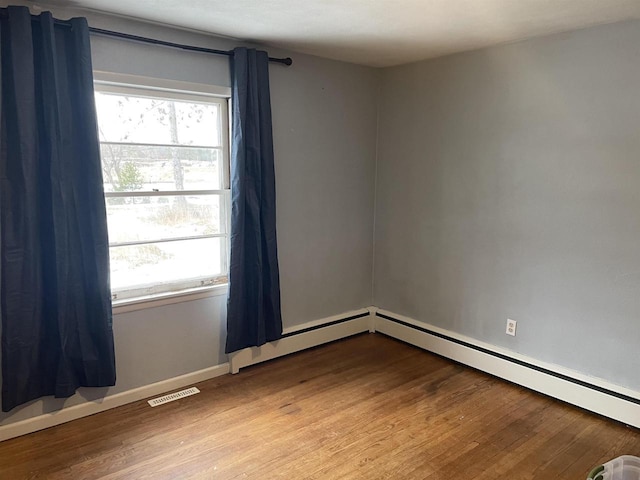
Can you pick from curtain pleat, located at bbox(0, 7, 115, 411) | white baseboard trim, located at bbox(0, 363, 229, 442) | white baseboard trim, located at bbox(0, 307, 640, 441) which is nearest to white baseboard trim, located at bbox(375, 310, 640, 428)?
white baseboard trim, located at bbox(0, 307, 640, 441)

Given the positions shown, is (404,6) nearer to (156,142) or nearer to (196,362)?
(156,142)

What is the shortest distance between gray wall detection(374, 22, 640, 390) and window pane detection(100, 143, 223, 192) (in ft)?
4.98

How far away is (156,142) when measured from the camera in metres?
2.79

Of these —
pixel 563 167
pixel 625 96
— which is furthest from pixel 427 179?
pixel 625 96

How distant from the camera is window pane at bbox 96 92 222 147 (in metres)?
2.62

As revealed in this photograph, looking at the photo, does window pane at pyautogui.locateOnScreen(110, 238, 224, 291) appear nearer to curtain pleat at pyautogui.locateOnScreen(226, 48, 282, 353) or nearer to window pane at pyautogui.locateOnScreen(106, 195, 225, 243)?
window pane at pyautogui.locateOnScreen(106, 195, 225, 243)

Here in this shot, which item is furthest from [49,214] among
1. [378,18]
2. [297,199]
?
[378,18]

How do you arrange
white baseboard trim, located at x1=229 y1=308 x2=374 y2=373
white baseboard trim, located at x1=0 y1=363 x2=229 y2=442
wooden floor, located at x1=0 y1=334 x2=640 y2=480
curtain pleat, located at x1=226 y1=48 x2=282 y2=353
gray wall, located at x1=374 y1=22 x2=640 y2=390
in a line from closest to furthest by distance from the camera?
wooden floor, located at x1=0 y1=334 x2=640 y2=480 < white baseboard trim, located at x1=0 y1=363 x2=229 y2=442 < gray wall, located at x1=374 y1=22 x2=640 y2=390 < curtain pleat, located at x1=226 y1=48 x2=282 y2=353 < white baseboard trim, located at x1=229 y1=308 x2=374 y2=373

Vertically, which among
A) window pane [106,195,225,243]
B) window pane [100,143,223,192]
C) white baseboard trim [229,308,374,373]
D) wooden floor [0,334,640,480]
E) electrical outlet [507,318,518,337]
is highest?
window pane [100,143,223,192]

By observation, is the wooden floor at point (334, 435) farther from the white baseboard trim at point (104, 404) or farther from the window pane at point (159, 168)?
the window pane at point (159, 168)

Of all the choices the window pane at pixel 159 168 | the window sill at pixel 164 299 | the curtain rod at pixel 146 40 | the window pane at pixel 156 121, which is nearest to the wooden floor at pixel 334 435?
the window sill at pixel 164 299

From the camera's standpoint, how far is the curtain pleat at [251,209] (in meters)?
2.93

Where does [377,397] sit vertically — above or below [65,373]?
below

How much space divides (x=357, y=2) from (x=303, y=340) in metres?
2.39
